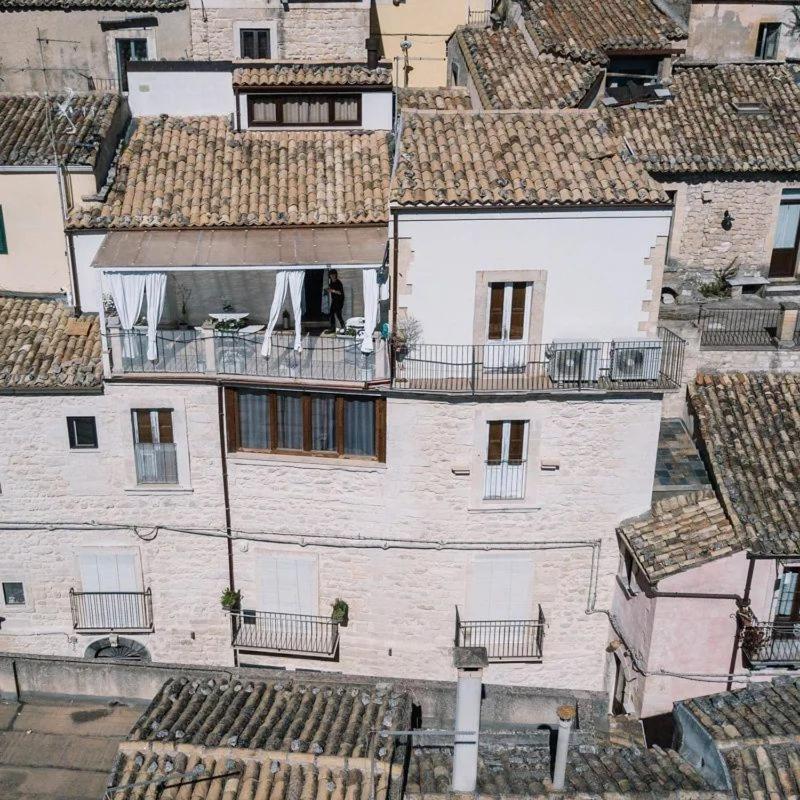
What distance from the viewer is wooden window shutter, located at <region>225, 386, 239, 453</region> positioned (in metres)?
23.3

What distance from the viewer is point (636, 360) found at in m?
22.2

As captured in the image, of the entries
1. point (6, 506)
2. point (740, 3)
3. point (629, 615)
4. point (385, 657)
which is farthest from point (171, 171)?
point (740, 3)

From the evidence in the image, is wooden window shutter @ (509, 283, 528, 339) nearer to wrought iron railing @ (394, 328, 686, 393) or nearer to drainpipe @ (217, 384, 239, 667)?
wrought iron railing @ (394, 328, 686, 393)

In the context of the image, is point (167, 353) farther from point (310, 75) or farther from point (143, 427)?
point (310, 75)

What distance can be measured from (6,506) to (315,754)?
434 inches

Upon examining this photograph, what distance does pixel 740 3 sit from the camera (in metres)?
32.6

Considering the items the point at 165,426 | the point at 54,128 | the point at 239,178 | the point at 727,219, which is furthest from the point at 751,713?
the point at 54,128

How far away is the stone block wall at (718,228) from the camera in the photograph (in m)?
29.2

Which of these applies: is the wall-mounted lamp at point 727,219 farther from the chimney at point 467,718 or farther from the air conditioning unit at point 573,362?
the chimney at point 467,718

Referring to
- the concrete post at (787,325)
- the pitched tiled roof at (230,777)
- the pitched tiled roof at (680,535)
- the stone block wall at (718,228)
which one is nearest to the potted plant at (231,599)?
the pitched tiled roof at (230,777)

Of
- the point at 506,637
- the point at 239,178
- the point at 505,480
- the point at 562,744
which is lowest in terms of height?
the point at 506,637

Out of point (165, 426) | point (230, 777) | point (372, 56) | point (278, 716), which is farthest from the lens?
point (372, 56)

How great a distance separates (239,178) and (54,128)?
16.9ft

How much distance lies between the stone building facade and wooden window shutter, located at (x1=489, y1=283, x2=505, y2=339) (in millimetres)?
12920
